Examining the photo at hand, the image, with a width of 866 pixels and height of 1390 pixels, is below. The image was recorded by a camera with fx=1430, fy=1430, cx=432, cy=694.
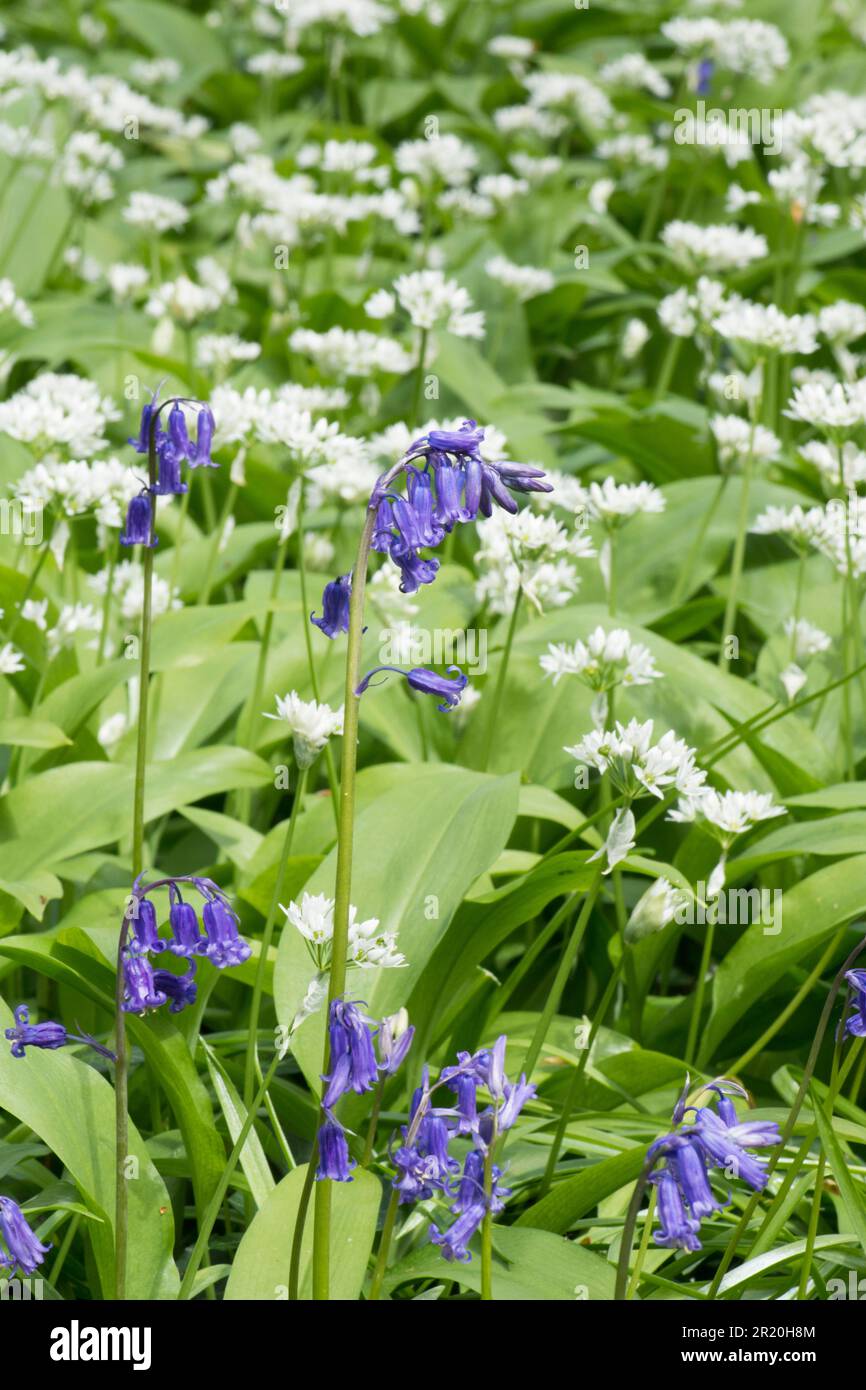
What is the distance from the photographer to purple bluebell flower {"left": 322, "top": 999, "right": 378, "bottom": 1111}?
5.36ft

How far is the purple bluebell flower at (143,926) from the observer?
5.88 feet

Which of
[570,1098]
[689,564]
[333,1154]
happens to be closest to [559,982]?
[570,1098]

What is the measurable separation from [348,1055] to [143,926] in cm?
33

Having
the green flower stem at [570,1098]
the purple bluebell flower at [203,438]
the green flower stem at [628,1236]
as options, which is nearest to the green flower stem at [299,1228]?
the green flower stem at [628,1236]

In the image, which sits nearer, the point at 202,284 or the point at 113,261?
the point at 202,284

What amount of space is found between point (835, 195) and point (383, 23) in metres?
2.99

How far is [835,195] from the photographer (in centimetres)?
716

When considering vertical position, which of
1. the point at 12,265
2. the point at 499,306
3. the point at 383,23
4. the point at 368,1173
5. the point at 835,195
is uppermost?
the point at 383,23

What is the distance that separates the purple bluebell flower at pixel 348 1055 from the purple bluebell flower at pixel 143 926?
0.28m

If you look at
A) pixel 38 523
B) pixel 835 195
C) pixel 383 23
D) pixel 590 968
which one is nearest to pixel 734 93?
pixel 835 195

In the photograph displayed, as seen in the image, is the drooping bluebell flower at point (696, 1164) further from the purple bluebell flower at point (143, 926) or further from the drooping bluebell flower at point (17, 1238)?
the drooping bluebell flower at point (17, 1238)

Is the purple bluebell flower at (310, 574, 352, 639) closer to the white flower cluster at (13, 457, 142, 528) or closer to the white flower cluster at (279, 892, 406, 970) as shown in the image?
the white flower cluster at (279, 892, 406, 970)

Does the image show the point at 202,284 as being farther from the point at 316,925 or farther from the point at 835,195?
the point at 316,925

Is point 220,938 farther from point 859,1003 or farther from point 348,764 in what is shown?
point 859,1003
